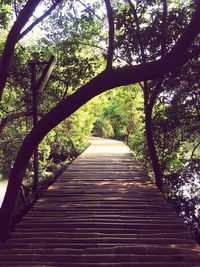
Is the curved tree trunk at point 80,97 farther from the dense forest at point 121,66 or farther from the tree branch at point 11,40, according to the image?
the tree branch at point 11,40

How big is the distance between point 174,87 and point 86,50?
184 inches

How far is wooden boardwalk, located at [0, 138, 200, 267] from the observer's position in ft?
12.9

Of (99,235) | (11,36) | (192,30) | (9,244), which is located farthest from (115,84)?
(11,36)

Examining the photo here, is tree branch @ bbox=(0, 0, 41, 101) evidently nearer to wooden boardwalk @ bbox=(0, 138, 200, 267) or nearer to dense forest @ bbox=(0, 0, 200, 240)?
dense forest @ bbox=(0, 0, 200, 240)

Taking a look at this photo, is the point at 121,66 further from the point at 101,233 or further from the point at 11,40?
the point at 101,233

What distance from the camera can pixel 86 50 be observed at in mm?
13922

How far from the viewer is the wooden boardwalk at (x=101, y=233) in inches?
154

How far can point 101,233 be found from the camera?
469 cm

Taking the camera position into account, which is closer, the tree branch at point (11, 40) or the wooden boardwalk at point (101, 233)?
the wooden boardwalk at point (101, 233)

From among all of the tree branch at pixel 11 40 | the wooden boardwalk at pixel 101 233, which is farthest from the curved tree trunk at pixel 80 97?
the tree branch at pixel 11 40

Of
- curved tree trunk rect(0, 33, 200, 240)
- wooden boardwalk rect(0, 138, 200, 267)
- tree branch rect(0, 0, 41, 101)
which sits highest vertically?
tree branch rect(0, 0, 41, 101)

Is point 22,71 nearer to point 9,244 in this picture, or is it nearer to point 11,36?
point 11,36

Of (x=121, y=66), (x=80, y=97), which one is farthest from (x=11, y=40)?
(x=121, y=66)

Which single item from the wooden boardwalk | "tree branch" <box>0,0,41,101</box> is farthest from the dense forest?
the wooden boardwalk
